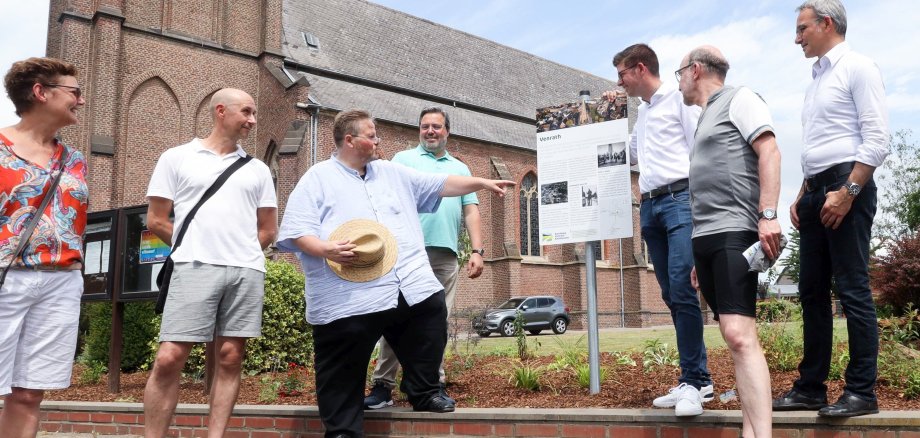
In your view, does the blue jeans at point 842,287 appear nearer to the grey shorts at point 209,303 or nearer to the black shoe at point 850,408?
the black shoe at point 850,408

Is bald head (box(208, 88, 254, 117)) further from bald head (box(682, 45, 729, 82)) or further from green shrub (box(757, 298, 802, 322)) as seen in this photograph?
green shrub (box(757, 298, 802, 322))

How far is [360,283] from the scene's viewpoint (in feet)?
12.1

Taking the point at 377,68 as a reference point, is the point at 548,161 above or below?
below

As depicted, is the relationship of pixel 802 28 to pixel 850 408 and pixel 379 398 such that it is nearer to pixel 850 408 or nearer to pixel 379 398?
pixel 850 408

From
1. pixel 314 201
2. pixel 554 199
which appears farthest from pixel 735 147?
pixel 314 201

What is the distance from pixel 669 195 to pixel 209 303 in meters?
2.54

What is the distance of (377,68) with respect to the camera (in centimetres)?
2659

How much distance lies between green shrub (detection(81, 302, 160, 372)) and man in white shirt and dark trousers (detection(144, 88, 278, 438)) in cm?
635

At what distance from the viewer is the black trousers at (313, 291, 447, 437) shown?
3709 millimetres

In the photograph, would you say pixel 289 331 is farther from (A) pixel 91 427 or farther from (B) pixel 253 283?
(B) pixel 253 283

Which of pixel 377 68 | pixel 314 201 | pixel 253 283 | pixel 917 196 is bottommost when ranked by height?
pixel 253 283

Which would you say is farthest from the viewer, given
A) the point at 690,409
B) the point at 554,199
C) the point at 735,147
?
the point at 554,199

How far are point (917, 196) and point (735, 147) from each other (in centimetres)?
4639

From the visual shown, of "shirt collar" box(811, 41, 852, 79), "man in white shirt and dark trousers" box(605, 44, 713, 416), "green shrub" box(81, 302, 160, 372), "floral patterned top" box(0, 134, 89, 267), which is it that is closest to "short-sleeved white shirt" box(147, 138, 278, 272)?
"floral patterned top" box(0, 134, 89, 267)
